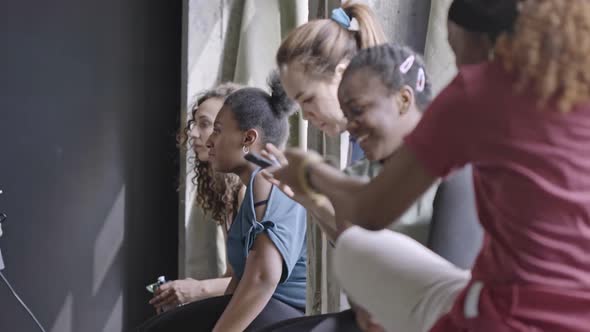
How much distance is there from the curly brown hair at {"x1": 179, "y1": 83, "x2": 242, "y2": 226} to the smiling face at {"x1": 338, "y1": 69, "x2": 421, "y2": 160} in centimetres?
122

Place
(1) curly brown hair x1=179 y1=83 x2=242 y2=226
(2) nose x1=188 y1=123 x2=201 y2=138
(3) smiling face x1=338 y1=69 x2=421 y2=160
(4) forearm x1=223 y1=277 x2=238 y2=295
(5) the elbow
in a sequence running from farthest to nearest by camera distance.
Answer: (2) nose x1=188 y1=123 x2=201 y2=138
(1) curly brown hair x1=179 y1=83 x2=242 y2=226
(4) forearm x1=223 y1=277 x2=238 y2=295
(5) the elbow
(3) smiling face x1=338 y1=69 x2=421 y2=160

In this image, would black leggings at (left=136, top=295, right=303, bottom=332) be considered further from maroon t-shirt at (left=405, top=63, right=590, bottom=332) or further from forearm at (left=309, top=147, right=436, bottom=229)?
maroon t-shirt at (left=405, top=63, right=590, bottom=332)

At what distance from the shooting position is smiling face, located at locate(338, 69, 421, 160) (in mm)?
1542

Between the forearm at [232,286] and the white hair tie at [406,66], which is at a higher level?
the white hair tie at [406,66]

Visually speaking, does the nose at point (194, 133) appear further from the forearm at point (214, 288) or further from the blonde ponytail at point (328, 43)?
the blonde ponytail at point (328, 43)

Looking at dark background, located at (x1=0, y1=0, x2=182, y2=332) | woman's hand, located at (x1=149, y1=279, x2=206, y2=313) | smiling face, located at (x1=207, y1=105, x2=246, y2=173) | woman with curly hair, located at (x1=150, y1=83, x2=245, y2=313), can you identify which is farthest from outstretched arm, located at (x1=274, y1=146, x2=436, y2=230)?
dark background, located at (x1=0, y1=0, x2=182, y2=332)

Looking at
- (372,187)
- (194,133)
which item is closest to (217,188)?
(194,133)

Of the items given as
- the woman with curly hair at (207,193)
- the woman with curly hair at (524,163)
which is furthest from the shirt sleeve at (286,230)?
the woman with curly hair at (524,163)

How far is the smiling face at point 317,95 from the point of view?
199 cm

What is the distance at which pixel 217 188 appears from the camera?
2814 millimetres

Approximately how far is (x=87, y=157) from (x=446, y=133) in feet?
9.26

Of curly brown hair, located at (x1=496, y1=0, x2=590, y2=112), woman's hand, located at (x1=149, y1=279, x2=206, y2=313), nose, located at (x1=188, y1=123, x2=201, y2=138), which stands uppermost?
curly brown hair, located at (x1=496, y1=0, x2=590, y2=112)

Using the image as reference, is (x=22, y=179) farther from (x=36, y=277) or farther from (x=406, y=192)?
(x=406, y=192)

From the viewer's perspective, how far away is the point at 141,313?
12.6ft
